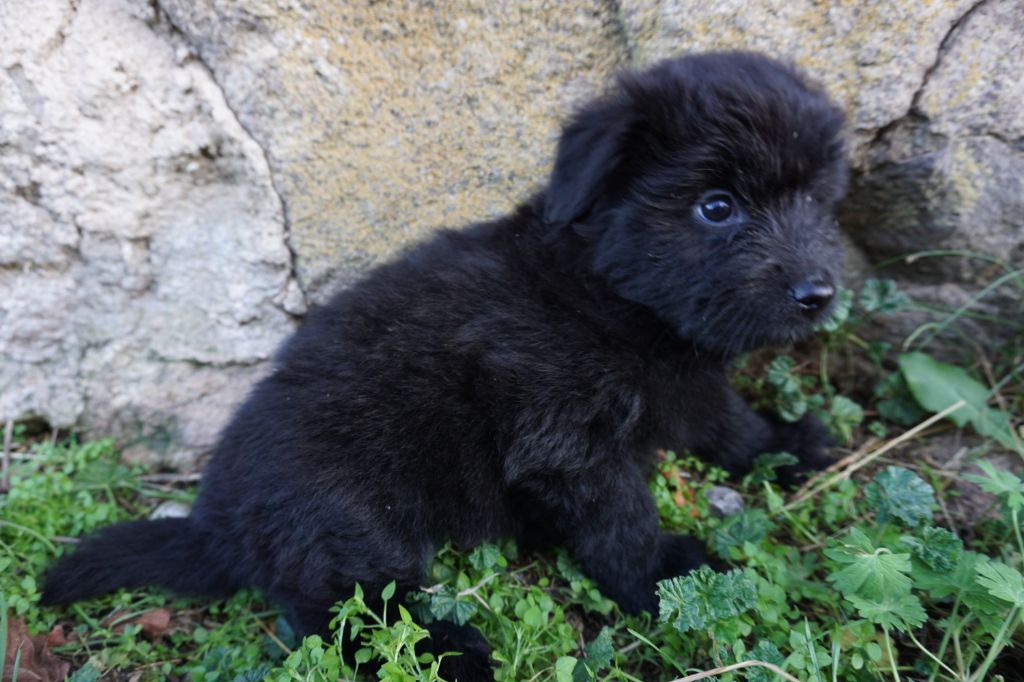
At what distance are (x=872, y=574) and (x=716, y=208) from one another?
46.8 inches

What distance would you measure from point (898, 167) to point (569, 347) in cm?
167

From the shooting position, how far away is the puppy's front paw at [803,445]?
9.36 feet

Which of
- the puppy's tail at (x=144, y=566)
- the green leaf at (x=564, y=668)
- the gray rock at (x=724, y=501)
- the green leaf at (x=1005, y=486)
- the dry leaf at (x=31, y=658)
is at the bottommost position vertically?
the dry leaf at (x=31, y=658)

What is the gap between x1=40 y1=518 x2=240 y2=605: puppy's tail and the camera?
2465 millimetres

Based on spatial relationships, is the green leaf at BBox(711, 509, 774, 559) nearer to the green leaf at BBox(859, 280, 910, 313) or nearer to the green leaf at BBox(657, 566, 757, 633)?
the green leaf at BBox(657, 566, 757, 633)

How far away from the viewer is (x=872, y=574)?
1925 millimetres

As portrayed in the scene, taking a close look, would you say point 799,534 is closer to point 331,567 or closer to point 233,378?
point 331,567

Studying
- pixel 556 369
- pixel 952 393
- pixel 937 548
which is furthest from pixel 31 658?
pixel 952 393

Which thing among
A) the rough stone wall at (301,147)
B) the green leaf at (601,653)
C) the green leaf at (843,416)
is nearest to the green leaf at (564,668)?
the green leaf at (601,653)

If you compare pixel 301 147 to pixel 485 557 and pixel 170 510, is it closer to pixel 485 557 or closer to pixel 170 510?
pixel 170 510

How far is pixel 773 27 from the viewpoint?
9.07 ft

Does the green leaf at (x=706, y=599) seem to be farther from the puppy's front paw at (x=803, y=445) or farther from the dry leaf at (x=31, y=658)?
the dry leaf at (x=31, y=658)

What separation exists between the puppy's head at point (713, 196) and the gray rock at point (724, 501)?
729 mm

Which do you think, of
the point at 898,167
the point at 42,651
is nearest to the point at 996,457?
the point at 898,167
